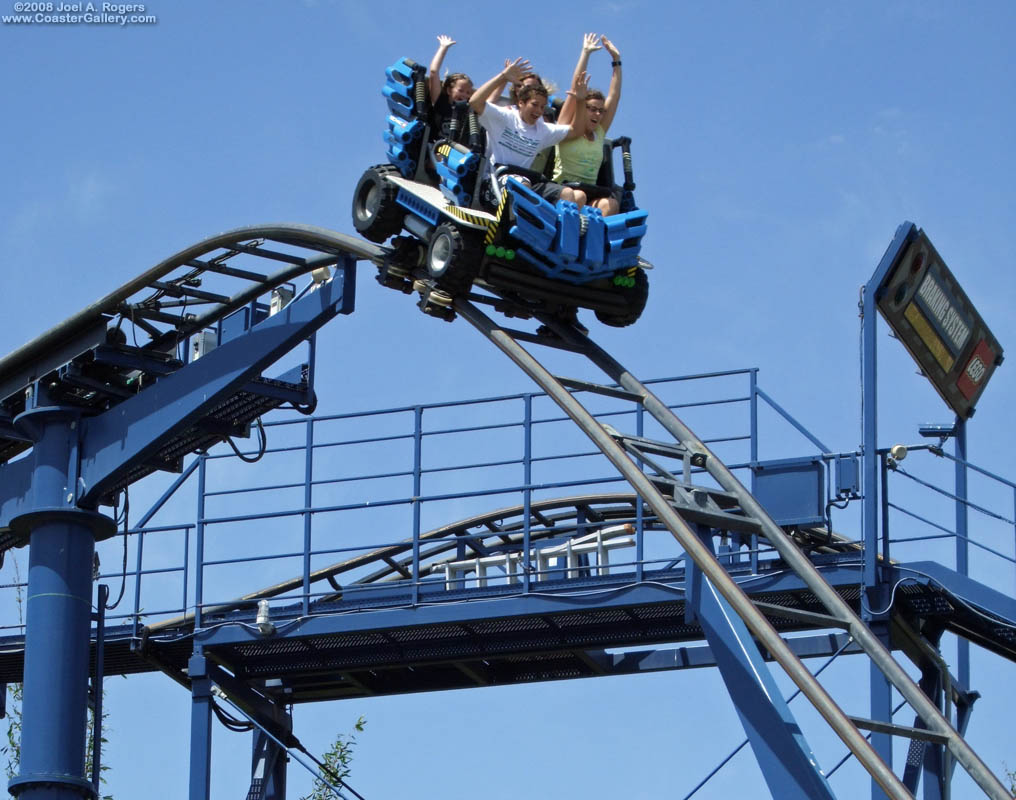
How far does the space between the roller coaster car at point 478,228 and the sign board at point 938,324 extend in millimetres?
3559

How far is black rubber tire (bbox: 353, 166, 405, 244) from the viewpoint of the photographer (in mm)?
15219

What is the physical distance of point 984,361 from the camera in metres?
19.6

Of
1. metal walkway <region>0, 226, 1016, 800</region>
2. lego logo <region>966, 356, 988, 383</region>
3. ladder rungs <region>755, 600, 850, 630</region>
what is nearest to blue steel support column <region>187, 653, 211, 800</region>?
metal walkway <region>0, 226, 1016, 800</region>

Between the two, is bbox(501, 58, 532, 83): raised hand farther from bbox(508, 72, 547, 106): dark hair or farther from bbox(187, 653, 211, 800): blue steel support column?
bbox(187, 653, 211, 800): blue steel support column

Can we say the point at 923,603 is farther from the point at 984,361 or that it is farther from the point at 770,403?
the point at 984,361

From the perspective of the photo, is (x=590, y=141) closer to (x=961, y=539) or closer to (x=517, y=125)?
(x=517, y=125)

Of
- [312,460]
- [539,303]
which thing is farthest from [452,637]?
[539,303]

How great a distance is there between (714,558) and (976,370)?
779 centimetres

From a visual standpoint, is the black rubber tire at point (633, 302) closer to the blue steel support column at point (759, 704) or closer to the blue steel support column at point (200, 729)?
the blue steel support column at point (759, 704)

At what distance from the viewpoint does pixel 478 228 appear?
1432 centimetres

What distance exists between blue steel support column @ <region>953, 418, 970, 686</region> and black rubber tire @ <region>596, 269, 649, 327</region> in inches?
139

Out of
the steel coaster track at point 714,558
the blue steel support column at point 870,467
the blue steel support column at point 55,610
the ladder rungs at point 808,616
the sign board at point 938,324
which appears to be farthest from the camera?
the sign board at point 938,324

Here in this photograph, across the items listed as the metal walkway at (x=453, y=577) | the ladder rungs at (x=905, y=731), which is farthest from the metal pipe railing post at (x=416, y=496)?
the ladder rungs at (x=905, y=731)

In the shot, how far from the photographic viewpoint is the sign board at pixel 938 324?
707 inches
